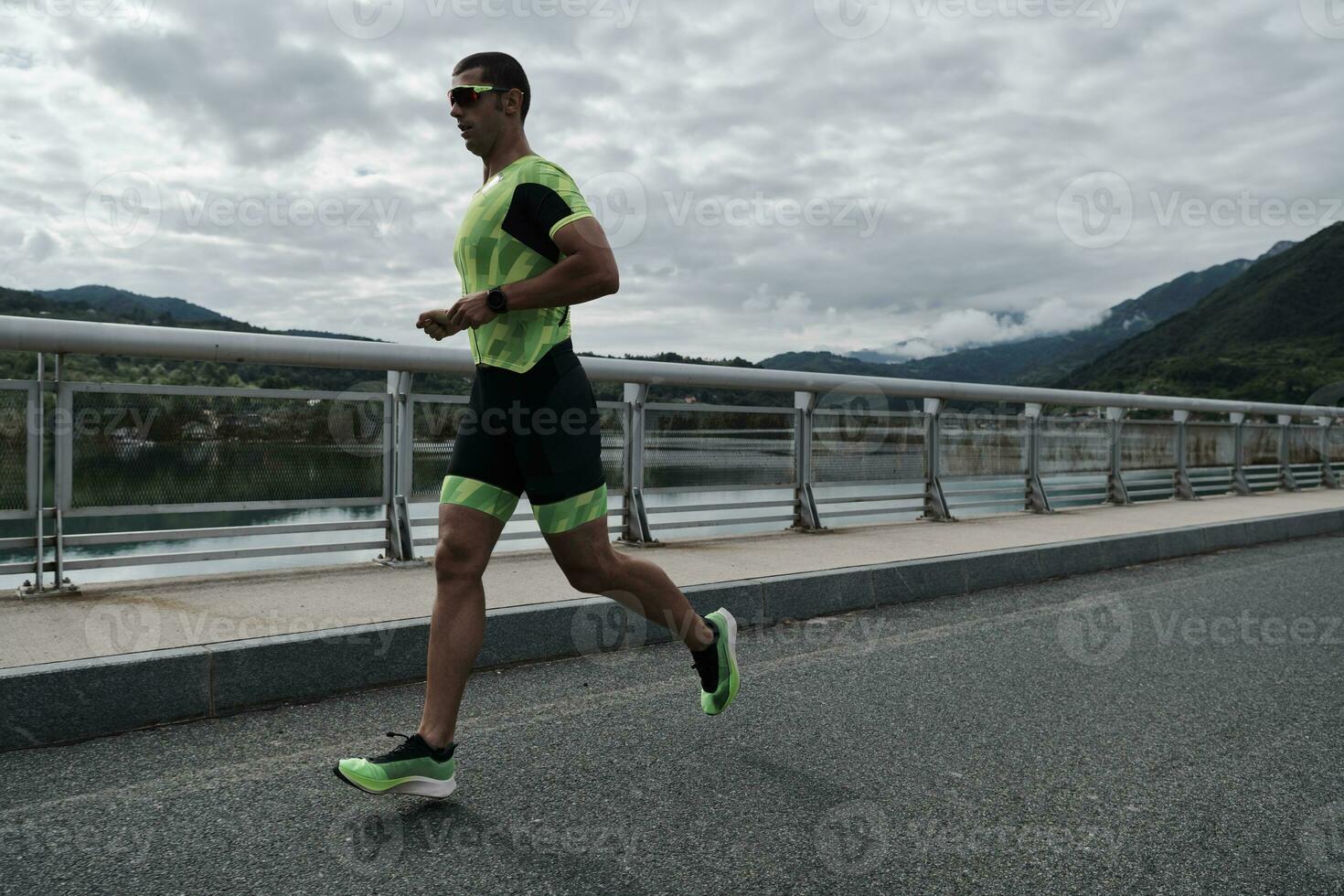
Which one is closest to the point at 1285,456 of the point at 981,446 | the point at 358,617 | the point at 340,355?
the point at 981,446

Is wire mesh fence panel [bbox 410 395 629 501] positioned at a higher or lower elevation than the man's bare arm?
lower

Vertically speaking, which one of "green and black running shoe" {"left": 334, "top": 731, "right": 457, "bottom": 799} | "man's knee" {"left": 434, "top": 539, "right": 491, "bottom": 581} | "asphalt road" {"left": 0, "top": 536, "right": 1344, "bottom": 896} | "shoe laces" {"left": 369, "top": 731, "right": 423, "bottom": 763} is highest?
"man's knee" {"left": 434, "top": 539, "right": 491, "bottom": 581}

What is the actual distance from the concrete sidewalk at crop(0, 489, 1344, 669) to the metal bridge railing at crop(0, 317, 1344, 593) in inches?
8.8

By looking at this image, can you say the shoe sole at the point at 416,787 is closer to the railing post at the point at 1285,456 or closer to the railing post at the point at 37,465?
the railing post at the point at 37,465

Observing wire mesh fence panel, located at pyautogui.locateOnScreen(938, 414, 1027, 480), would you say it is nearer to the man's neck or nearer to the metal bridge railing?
the metal bridge railing

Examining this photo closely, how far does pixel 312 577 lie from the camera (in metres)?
5.20

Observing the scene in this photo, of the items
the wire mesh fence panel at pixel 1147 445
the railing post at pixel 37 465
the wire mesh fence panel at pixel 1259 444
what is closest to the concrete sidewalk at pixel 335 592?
the railing post at pixel 37 465

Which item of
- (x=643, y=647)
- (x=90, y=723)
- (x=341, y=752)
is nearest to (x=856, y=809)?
(x=341, y=752)

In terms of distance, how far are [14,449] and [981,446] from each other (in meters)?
8.07

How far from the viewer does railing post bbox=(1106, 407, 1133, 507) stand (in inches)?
462

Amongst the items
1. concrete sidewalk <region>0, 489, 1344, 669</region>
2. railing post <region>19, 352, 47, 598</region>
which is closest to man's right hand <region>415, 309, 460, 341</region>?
concrete sidewalk <region>0, 489, 1344, 669</region>

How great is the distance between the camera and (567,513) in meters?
2.84

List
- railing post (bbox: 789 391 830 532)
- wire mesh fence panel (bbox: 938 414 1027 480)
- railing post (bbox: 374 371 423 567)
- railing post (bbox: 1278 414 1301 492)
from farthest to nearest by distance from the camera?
railing post (bbox: 1278 414 1301 492) < wire mesh fence panel (bbox: 938 414 1027 480) < railing post (bbox: 789 391 830 532) < railing post (bbox: 374 371 423 567)

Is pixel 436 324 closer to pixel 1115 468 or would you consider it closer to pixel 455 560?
pixel 455 560
